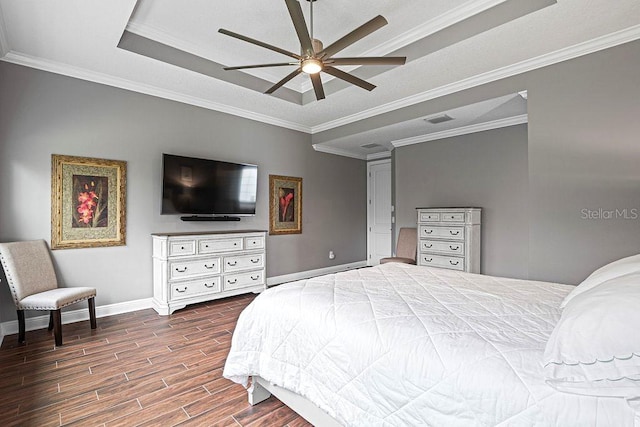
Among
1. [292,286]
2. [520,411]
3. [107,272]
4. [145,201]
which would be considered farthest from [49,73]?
[520,411]

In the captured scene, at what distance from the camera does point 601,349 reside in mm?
915

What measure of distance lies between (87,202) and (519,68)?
16.0 ft

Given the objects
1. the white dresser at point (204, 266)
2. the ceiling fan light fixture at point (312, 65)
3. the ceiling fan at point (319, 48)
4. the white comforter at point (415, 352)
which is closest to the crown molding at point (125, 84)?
the white dresser at point (204, 266)

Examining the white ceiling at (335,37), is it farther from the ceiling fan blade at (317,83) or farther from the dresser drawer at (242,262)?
the dresser drawer at (242,262)

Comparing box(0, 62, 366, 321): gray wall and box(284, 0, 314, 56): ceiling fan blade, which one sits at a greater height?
box(284, 0, 314, 56): ceiling fan blade

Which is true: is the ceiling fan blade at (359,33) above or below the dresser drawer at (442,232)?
above

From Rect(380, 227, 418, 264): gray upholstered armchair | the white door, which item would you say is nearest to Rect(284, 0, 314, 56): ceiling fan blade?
Rect(380, 227, 418, 264): gray upholstered armchair

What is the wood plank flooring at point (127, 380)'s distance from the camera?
6.28ft

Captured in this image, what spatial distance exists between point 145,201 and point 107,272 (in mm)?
931

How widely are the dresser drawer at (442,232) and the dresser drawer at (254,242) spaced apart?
2435mm

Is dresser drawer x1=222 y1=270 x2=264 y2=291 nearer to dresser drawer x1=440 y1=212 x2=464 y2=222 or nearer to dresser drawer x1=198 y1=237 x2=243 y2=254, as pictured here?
dresser drawer x1=198 y1=237 x2=243 y2=254

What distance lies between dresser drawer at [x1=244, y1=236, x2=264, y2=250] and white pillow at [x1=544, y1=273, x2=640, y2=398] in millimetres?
3863

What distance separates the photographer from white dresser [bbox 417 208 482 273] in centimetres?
446

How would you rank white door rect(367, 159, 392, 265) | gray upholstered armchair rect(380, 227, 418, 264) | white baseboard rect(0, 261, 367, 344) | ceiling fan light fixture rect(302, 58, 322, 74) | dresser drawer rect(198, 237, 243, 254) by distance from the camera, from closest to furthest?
ceiling fan light fixture rect(302, 58, 322, 74)
white baseboard rect(0, 261, 367, 344)
dresser drawer rect(198, 237, 243, 254)
gray upholstered armchair rect(380, 227, 418, 264)
white door rect(367, 159, 392, 265)
